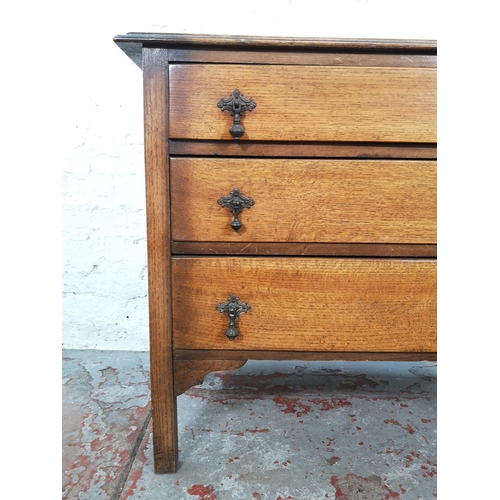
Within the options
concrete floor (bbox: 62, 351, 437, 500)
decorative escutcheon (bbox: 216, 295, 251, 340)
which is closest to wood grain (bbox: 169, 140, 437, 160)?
decorative escutcheon (bbox: 216, 295, 251, 340)

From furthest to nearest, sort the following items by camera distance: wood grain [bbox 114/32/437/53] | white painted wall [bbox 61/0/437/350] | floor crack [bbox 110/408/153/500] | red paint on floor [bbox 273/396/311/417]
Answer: white painted wall [bbox 61/0/437/350] < red paint on floor [bbox 273/396/311/417] < floor crack [bbox 110/408/153/500] < wood grain [bbox 114/32/437/53]

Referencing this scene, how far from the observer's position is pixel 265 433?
1.27 meters

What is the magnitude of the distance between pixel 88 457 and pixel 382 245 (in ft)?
3.35

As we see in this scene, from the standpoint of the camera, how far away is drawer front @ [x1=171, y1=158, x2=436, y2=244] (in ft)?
3.20

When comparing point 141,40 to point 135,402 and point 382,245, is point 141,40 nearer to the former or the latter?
point 382,245

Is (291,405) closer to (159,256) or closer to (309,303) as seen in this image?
(309,303)

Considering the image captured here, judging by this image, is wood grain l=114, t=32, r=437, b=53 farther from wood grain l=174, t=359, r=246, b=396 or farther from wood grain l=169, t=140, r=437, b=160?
wood grain l=174, t=359, r=246, b=396

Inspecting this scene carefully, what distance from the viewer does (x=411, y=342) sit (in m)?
1.03

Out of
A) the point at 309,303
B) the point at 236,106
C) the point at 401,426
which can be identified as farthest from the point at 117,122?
the point at 401,426

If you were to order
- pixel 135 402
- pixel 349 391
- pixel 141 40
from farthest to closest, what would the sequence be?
pixel 349 391 → pixel 135 402 → pixel 141 40

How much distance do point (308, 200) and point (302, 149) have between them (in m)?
0.12

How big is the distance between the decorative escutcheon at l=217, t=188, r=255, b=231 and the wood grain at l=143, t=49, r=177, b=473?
141 millimetres

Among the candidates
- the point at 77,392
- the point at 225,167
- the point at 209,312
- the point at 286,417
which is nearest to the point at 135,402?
the point at 77,392

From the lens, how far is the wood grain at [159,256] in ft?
3.13
